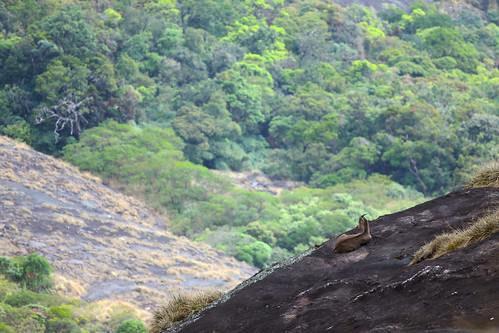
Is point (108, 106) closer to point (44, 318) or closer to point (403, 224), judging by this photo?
point (44, 318)

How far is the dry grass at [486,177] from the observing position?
27.9ft

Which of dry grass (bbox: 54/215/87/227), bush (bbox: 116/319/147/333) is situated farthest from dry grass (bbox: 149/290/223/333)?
dry grass (bbox: 54/215/87/227)

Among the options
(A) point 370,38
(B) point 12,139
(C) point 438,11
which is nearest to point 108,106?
(B) point 12,139

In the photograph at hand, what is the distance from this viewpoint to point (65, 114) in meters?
55.5

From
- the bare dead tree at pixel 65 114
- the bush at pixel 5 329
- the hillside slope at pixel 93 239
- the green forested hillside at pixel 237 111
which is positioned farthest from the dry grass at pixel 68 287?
the bare dead tree at pixel 65 114

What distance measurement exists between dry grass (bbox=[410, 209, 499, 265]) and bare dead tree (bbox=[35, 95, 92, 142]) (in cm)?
5104

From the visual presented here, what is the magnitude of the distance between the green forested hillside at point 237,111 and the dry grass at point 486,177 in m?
36.0

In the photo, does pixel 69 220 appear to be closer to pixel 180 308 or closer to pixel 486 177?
pixel 180 308

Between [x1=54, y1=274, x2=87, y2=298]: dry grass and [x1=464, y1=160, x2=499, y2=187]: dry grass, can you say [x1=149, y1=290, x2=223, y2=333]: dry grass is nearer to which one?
[x1=464, y1=160, x2=499, y2=187]: dry grass

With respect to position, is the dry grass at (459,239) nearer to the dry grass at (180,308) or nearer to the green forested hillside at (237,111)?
the dry grass at (180,308)

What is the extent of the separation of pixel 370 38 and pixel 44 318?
238 ft

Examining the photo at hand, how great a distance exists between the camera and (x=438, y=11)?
337 feet

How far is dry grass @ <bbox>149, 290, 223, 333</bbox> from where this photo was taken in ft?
26.5

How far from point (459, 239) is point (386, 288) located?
3.23ft
